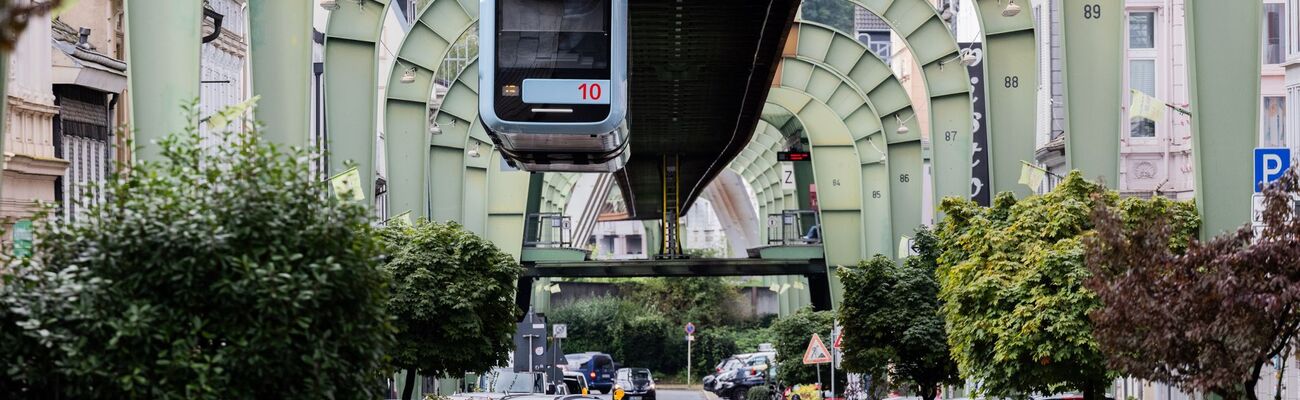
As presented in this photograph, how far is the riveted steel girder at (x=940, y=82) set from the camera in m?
34.8

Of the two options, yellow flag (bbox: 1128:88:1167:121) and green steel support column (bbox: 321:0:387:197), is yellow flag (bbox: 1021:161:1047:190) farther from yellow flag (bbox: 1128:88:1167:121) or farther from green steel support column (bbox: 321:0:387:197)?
green steel support column (bbox: 321:0:387:197)

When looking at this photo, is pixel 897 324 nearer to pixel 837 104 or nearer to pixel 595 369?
pixel 837 104

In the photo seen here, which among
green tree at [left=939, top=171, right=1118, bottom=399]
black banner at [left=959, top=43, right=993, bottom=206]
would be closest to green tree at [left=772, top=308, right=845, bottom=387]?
black banner at [left=959, top=43, right=993, bottom=206]

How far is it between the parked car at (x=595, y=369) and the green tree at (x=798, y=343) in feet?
61.3

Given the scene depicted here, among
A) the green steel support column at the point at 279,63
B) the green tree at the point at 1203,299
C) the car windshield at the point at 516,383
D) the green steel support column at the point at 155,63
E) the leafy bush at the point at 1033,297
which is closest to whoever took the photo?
the green tree at the point at 1203,299

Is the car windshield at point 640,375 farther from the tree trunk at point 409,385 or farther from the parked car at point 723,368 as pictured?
the tree trunk at point 409,385

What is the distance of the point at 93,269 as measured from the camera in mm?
9750

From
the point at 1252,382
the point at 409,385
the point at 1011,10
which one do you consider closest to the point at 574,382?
the point at 1011,10

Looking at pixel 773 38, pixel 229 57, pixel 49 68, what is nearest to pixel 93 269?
pixel 773 38

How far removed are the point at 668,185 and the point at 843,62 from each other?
26.6 ft

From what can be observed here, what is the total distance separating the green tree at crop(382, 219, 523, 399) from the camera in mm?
24141

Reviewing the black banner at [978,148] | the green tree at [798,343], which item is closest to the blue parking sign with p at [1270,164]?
the black banner at [978,148]

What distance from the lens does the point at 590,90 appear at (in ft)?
68.4

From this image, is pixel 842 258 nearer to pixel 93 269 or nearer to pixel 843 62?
pixel 843 62
